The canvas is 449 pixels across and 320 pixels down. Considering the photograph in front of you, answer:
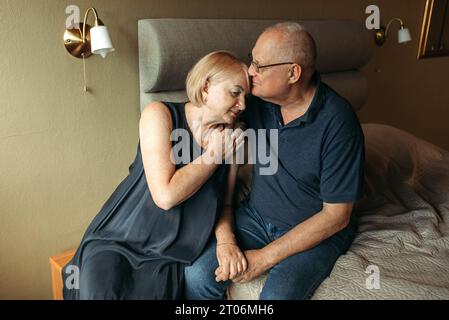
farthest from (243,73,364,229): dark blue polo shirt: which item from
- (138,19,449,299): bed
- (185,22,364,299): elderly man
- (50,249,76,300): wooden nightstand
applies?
(50,249,76,300): wooden nightstand

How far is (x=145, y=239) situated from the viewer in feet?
4.33

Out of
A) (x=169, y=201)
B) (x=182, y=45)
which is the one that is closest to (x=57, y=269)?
(x=169, y=201)

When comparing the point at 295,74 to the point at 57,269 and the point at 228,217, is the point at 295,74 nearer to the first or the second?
the point at 228,217

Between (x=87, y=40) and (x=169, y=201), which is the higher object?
(x=87, y=40)

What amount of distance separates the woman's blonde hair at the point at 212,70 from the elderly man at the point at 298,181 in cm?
7

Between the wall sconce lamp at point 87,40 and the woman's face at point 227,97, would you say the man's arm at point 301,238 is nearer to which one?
the woman's face at point 227,97

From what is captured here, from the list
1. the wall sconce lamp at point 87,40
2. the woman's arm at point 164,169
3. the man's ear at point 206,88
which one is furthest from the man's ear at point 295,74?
the wall sconce lamp at point 87,40

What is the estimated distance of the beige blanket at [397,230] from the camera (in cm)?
125

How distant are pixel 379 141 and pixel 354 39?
25.2 inches

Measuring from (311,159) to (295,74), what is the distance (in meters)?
0.27

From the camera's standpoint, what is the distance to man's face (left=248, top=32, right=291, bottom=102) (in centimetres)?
128

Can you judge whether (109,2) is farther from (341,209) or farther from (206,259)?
(341,209)

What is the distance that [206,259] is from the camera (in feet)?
4.32

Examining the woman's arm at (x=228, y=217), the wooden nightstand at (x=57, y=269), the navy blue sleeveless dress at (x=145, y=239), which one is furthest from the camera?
the wooden nightstand at (x=57, y=269)
